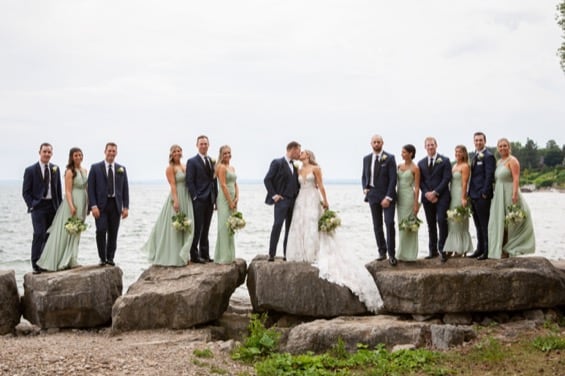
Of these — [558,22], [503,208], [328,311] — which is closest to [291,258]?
[328,311]

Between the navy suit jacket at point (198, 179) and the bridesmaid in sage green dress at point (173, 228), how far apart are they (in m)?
0.26

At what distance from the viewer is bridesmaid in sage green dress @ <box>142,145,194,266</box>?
12.5 metres

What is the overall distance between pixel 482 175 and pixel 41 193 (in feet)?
29.9

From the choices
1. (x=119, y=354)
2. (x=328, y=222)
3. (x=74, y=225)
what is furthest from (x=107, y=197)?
(x=328, y=222)

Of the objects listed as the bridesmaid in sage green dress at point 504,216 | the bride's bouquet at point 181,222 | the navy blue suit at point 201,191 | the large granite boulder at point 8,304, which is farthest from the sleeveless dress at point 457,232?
the large granite boulder at point 8,304

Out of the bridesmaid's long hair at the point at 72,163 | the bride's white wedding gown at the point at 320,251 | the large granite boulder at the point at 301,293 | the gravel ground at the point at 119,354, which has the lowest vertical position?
the gravel ground at the point at 119,354

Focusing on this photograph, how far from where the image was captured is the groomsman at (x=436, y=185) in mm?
12188

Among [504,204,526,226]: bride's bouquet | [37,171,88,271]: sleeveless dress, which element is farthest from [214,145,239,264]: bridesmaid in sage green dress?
[504,204,526,226]: bride's bouquet

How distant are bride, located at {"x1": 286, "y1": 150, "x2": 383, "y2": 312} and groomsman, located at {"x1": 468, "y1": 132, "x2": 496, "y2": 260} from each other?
98.3 inches

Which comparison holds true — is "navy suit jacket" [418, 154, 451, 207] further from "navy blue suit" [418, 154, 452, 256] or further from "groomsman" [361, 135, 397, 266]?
"groomsman" [361, 135, 397, 266]

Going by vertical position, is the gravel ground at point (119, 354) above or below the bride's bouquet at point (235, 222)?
below

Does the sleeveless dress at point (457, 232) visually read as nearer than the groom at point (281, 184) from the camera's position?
No

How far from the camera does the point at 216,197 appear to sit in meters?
12.6

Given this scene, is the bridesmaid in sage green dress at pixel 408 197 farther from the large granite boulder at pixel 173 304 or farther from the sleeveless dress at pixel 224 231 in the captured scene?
the large granite boulder at pixel 173 304
